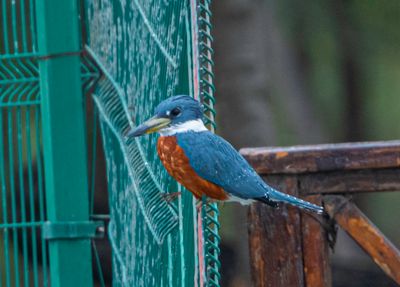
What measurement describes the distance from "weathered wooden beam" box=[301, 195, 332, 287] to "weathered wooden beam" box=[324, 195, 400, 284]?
2.7 inches

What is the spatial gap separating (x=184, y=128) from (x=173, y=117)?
0.14 meters

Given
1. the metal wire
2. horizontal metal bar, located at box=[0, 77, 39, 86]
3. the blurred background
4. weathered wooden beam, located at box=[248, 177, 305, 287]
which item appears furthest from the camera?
the blurred background

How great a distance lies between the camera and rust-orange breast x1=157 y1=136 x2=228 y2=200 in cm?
369

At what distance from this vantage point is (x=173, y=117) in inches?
145

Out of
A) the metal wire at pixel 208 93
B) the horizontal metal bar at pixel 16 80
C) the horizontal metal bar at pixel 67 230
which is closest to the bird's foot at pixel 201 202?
the metal wire at pixel 208 93

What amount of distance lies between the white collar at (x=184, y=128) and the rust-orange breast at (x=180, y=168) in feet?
0.06

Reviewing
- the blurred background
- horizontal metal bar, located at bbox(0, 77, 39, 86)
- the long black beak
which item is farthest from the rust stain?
the blurred background

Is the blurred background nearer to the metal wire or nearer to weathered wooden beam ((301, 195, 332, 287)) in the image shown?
weathered wooden beam ((301, 195, 332, 287))

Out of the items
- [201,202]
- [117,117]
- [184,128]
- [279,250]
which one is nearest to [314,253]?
[279,250]

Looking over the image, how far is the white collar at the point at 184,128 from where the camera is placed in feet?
12.4

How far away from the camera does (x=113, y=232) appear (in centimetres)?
450

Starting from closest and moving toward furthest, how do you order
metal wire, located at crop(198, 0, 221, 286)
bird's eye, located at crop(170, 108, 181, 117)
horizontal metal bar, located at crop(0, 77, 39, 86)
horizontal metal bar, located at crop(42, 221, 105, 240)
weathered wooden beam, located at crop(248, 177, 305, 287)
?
metal wire, located at crop(198, 0, 221, 286) → bird's eye, located at crop(170, 108, 181, 117) → weathered wooden beam, located at crop(248, 177, 305, 287) → horizontal metal bar, located at crop(42, 221, 105, 240) → horizontal metal bar, located at crop(0, 77, 39, 86)

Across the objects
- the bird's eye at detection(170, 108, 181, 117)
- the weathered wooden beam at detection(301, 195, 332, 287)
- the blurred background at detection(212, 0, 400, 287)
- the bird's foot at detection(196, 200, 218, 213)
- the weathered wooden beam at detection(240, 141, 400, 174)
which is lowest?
the weathered wooden beam at detection(301, 195, 332, 287)

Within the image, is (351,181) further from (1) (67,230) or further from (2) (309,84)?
(2) (309,84)
